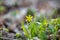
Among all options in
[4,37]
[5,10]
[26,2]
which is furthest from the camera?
[26,2]

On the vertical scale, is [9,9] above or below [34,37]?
above

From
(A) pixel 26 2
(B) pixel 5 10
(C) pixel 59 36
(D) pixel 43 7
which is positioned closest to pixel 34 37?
(C) pixel 59 36

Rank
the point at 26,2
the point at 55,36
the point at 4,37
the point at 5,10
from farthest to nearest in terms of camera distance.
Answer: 1. the point at 26,2
2. the point at 5,10
3. the point at 4,37
4. the point at 55,36

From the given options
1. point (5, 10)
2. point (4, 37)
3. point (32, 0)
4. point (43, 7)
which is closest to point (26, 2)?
point (32, 0)

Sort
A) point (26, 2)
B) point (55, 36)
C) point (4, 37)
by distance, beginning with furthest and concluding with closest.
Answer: point (26, 2) → point (4, 37) → point (55, 36)

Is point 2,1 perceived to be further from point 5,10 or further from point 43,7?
point 43,7

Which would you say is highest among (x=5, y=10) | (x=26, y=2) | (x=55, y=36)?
(x=26, y=2)

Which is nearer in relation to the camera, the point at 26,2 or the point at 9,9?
the point at 9,9

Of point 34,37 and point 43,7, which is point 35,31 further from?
point 43,7

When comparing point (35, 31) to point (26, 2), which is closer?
point (35, 31)
